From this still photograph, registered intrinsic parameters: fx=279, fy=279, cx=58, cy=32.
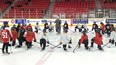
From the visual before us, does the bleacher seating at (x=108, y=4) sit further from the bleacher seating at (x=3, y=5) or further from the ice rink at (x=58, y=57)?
the ice rink at (x=58, y=57)

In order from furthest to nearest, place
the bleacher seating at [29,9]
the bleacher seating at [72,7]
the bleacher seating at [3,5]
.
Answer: the bleacher seating at [3,5]
the bleacher seating at [29,9]
the bleacher seating at [72,7]

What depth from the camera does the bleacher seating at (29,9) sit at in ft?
94.9

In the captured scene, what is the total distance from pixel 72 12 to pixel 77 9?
3.92 feet

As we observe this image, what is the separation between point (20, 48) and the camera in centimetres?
1297

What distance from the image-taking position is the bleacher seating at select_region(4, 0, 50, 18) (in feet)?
94.9

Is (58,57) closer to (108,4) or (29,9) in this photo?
(29,9)

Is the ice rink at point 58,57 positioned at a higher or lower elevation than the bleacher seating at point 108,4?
lower

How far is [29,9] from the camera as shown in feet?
99.1

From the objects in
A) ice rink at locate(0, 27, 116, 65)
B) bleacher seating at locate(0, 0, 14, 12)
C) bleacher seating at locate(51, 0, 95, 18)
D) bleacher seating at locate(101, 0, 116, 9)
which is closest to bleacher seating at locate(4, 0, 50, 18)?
bleacher seating at locate(0, 0, 14, 12)

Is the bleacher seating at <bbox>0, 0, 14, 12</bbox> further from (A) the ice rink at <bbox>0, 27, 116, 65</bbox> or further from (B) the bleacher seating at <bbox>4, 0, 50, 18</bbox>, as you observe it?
(A) the ice rink at <bbox>0, 27, 116, 65</bbox>

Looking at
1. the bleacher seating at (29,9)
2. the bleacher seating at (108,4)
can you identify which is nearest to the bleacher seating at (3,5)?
the bleacher seating at (29,9)

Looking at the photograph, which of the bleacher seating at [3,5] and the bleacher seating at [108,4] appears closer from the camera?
the bleacher seating at [108,4]

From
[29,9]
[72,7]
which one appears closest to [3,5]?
[29,9]

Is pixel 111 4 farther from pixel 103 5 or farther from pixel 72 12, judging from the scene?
pixel 72 12
